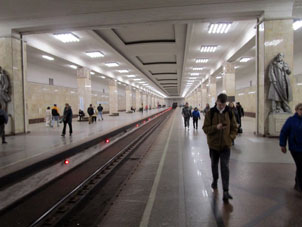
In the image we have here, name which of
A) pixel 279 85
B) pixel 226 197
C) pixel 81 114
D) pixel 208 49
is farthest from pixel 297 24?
pixel 81 114

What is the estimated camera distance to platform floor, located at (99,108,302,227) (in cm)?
289

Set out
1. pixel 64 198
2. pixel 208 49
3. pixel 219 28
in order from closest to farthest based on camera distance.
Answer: pixel 64 198 → pixel 219 28 → pixel 208 49

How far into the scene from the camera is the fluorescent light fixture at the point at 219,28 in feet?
35.9

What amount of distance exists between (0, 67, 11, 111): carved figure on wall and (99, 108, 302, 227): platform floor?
857 centimetres

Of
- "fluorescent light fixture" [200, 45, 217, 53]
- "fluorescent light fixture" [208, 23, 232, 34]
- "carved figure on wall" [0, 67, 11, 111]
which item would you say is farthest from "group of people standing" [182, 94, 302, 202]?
"fluorescent light fixture" [200, 45, 217, 53]

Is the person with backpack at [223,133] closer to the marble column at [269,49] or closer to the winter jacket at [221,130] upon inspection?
the winter jacket at [221,130]

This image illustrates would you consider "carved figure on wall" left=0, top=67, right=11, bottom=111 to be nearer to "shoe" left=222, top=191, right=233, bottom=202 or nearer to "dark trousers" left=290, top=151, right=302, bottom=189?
"shoe" left=222, top=191, right=233, bottom=202

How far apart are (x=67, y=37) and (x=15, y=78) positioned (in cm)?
382

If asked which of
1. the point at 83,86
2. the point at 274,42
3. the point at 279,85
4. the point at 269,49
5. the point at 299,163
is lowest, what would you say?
the point at 299,163

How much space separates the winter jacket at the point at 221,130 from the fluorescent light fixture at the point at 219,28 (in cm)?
901

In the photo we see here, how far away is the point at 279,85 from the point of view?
8.66m

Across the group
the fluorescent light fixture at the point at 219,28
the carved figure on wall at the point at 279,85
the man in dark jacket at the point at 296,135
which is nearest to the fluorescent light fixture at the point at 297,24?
the carved figure on wall at the point at 279,85

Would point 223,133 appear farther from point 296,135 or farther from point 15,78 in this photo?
point 15,78

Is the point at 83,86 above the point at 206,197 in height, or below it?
above
